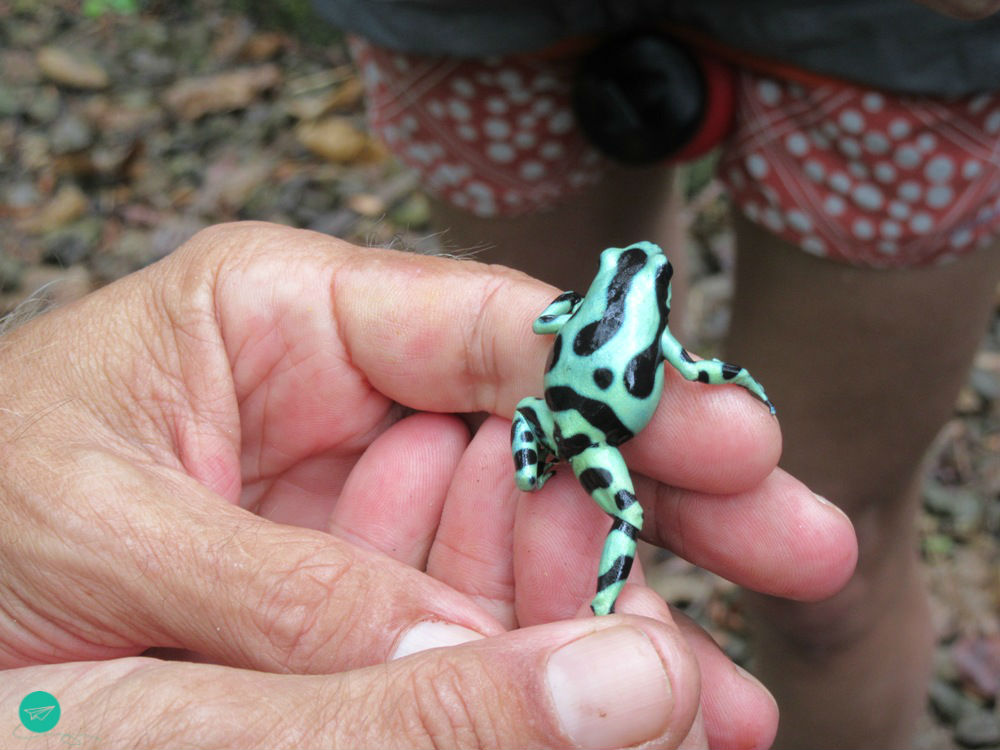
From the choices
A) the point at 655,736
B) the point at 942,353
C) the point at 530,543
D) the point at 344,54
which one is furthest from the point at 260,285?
the point at 344,54

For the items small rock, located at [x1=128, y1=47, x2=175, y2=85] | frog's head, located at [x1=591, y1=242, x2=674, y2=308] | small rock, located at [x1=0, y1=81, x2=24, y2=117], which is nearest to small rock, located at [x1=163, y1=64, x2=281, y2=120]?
small rock, located at [x1=128, y1=47, x2=175, y2=85]

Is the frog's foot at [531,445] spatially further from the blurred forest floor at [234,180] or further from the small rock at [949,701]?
the small rock at [949,701]

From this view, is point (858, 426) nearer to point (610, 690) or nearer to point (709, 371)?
point (709, 371)

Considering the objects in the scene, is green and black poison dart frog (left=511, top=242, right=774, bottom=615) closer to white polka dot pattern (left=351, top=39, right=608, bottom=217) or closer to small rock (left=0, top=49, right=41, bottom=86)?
white polka dot pattern (left=351, top=39, right=608, bottom=217)

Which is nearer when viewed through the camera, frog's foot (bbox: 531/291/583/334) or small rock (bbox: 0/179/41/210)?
frog's foot (bbox: 531/291/583/334)

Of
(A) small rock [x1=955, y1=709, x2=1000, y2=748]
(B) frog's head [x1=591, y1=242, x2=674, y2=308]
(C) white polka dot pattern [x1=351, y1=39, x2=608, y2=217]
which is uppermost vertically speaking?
(C) white polka dot pattern [x1=351, y1=39, x2=608, y2=217]

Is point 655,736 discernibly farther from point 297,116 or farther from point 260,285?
point 297,116
